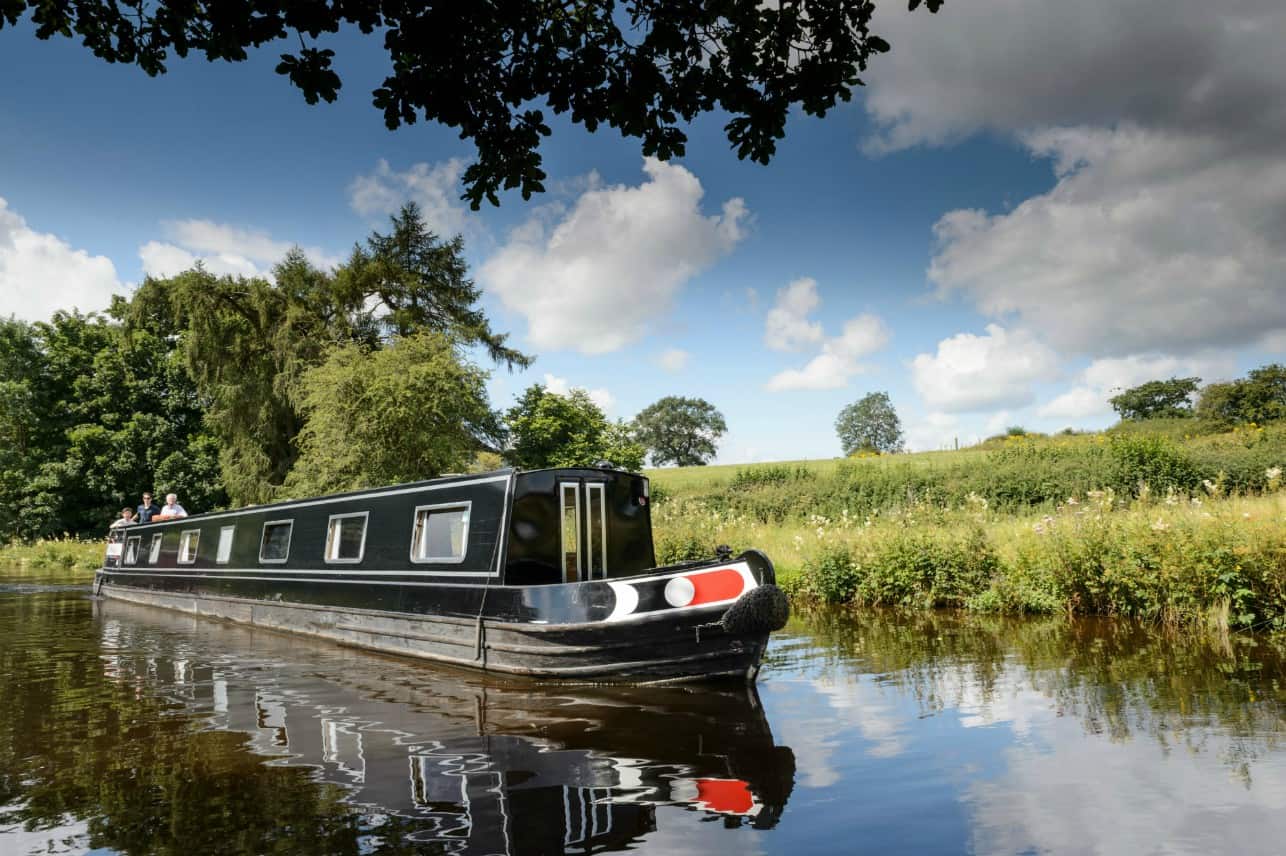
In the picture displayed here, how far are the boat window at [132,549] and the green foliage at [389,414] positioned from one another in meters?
6.84

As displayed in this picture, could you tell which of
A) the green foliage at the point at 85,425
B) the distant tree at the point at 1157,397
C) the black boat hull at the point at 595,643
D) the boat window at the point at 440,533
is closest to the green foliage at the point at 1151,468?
the black boat hull at the point at 595,643

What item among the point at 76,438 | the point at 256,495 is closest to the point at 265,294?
the point at 256,495

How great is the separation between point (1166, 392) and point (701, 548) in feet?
201

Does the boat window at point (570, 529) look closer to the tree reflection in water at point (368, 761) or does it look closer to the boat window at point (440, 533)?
the boat window at point (440, 533)

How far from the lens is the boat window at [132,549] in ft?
58.5

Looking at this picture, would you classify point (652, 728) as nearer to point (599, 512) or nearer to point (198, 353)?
point (599, 512)

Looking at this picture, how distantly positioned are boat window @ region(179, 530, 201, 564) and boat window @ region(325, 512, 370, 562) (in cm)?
597

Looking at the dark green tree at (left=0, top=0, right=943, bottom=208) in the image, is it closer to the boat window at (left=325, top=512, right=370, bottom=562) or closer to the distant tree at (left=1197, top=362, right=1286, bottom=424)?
the boat window at (left=325, top=512, right=370, bottom=562)

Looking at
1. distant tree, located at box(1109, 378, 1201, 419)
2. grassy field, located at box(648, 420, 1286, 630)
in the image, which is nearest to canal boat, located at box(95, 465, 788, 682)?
grassy field, located at box(648, 420, 1286, 630)

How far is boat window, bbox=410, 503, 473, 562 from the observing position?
8.72m

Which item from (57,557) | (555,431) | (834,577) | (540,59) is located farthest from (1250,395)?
(57,557)

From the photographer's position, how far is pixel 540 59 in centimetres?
459

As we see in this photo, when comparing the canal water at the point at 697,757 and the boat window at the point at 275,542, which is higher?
the boat window at the point at 275,542

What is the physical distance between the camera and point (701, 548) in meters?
14.4
